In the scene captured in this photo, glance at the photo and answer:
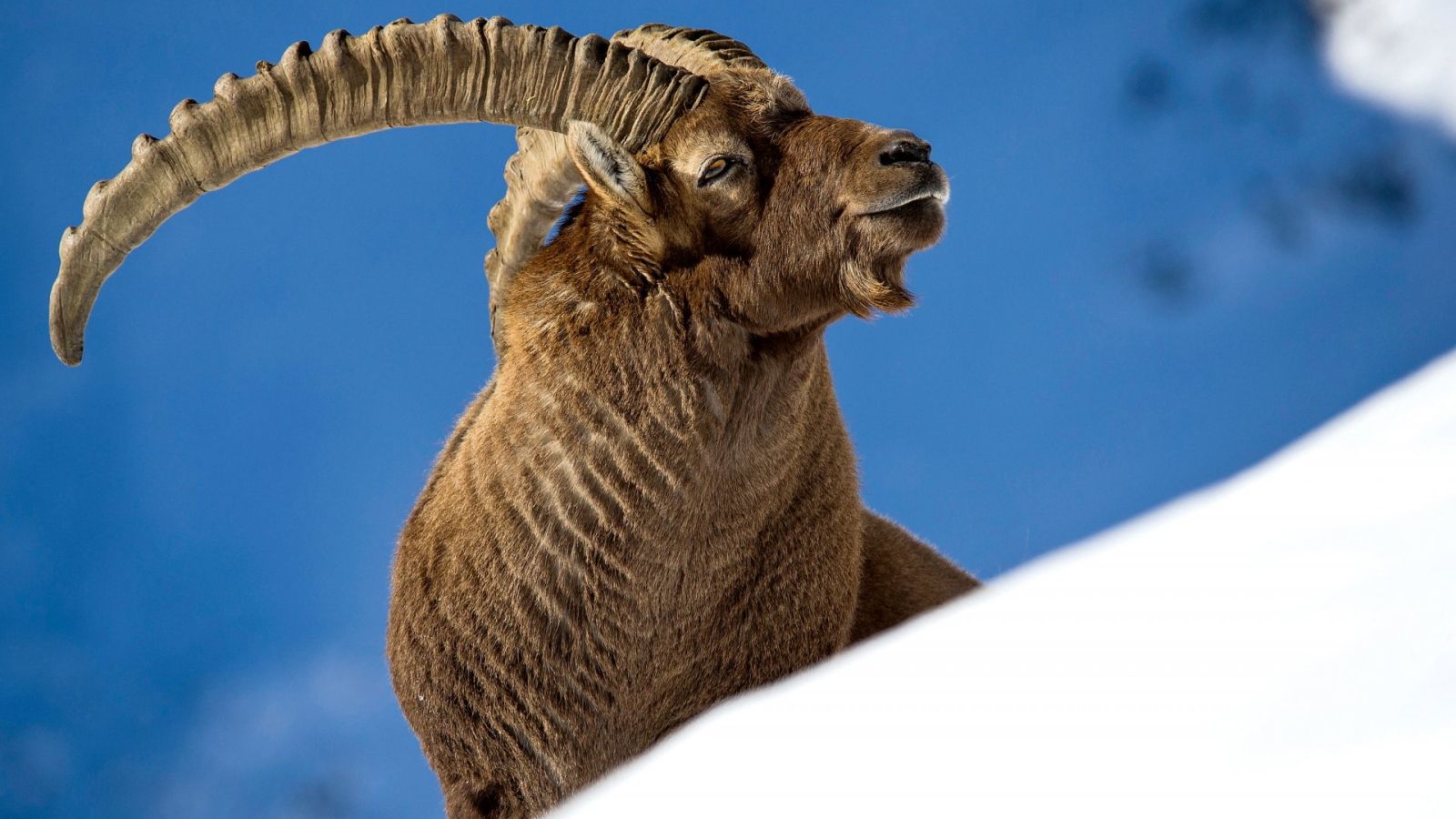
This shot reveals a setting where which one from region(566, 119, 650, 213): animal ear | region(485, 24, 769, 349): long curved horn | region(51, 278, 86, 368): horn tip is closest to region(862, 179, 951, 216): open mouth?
region(566, 119, 650, 213): animal ear

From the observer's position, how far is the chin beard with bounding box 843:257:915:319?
375 cm

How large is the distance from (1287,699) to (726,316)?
293 cm

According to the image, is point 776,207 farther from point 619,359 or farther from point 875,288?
point 619,359

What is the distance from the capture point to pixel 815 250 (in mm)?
3752

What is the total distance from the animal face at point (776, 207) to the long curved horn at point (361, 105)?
0.54 ft

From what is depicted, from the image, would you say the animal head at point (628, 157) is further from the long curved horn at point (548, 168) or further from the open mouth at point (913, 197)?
the long curved horn at point (548, 168)

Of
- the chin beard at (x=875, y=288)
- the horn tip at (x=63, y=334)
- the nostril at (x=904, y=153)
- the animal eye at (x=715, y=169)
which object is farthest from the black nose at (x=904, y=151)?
the horn tip at (x=63, y=334)

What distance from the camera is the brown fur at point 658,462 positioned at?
149 inches

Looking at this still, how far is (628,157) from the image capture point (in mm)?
3873

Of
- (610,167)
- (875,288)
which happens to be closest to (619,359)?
(610,167)

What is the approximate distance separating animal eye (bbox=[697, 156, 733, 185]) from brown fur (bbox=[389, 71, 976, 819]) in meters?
0.02

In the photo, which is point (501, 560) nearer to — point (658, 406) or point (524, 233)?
point (658, 406)

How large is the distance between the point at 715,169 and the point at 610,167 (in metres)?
0.30

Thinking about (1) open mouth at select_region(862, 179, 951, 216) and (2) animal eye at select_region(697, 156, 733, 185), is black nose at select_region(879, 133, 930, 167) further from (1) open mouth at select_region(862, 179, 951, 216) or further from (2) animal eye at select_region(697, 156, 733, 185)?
(2) animal eye at select_region(697, 156, 733, 185)
